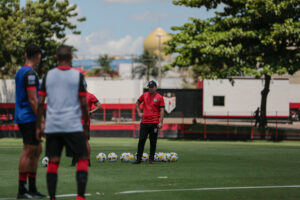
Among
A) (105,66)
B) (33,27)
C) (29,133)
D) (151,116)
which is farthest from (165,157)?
(105,66)

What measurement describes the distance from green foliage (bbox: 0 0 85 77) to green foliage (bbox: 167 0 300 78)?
12.3 metres

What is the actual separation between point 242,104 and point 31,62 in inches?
1510

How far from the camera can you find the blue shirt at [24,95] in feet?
22.0

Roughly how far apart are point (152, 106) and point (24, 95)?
5.23m

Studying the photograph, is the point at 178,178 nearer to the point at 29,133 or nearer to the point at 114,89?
the point at 29,133

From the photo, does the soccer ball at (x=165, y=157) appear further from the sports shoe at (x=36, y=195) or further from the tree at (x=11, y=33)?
the tree at (x=11, y=33)

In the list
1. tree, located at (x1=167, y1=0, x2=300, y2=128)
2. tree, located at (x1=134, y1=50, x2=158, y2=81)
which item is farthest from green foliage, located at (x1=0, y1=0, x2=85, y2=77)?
tree, located at (x1=134, y1=50, x2=158, y2=81)

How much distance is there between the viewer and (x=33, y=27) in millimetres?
34281

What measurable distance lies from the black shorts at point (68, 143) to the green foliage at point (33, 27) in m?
28.7

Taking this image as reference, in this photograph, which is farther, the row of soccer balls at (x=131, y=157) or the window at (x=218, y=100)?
the window at (x=218, y=100)

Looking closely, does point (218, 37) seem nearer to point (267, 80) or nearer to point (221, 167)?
point (267, 80)


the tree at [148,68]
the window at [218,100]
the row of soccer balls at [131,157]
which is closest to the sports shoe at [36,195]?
the row of soccer balls at [131,157]

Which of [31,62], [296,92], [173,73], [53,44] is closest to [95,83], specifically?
[53,44]

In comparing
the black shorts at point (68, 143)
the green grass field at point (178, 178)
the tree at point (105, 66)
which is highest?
the tree at point (105, 66)
